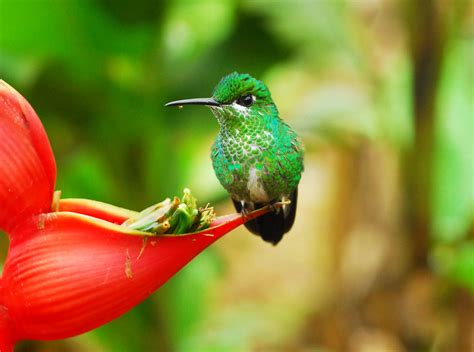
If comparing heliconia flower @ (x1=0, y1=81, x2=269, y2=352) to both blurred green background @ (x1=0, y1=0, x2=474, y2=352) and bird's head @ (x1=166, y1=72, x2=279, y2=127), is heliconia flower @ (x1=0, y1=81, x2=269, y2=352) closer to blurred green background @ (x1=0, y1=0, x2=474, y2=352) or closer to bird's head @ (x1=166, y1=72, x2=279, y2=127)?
bird's head @ (x1=166, y1=72, x2=279, y2=127)

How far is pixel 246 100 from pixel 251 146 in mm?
19

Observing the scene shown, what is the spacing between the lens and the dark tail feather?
0.40m

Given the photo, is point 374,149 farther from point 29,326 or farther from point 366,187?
point 29,326

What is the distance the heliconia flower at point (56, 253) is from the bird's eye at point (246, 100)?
6 centimetres

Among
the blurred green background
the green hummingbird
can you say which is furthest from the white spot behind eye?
the blurred green background

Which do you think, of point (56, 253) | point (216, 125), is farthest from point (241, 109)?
point (216, 125)

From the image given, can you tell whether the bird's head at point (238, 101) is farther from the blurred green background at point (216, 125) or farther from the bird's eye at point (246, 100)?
the blurred green background at point (216, 125)

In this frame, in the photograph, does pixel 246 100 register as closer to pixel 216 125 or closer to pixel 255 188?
pixel 255 188

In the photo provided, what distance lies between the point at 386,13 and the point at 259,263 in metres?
0.87

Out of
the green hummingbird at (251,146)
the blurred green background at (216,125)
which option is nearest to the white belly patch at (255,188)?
the green hummingbird at (251,146)

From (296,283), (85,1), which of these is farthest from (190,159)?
(296,283)

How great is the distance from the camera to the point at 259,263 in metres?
2.51

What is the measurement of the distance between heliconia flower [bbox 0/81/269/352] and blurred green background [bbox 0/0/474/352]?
66 cm

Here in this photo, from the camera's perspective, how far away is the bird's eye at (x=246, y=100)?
1.12 ft
